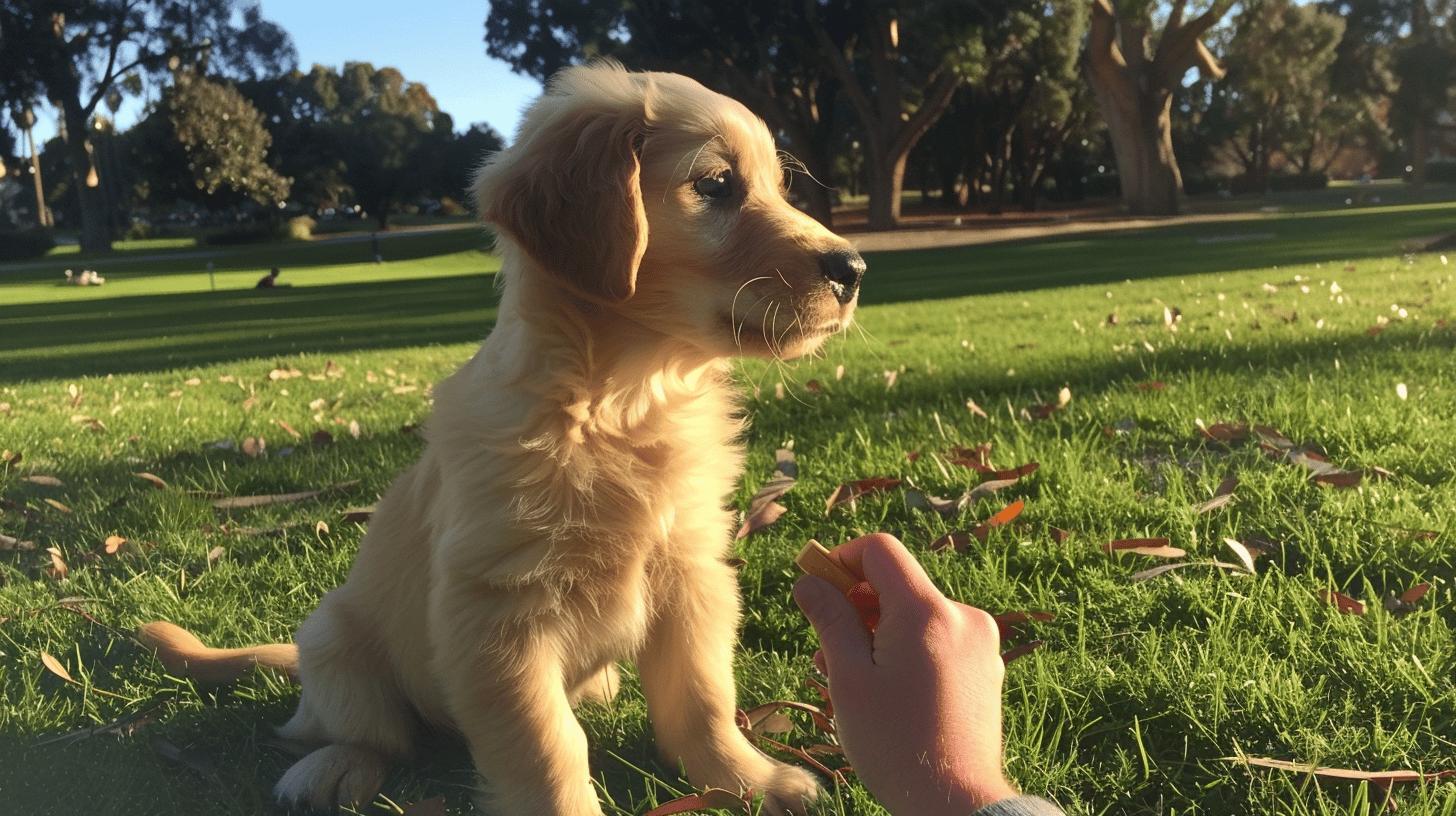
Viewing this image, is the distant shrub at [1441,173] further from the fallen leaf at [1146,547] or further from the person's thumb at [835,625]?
the person's thumb at [835,625]

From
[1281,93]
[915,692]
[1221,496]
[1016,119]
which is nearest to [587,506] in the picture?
[915,692]

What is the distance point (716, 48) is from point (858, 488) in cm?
2773

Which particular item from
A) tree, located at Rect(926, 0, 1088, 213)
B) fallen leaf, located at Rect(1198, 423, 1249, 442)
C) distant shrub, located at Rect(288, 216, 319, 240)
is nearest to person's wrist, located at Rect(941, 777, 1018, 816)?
fallen leaf, located at Rect(1198, 423, 1249, 442)

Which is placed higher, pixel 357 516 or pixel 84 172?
pixel 84 172

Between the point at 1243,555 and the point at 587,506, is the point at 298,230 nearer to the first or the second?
the point at 587,506

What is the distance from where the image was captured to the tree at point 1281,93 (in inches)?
1672

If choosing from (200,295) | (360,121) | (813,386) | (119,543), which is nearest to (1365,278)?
(813,386)

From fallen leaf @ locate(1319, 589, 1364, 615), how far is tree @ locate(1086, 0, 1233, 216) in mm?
26839

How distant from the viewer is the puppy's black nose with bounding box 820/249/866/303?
6.84ft

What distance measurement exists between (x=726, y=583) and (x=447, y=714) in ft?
2.25

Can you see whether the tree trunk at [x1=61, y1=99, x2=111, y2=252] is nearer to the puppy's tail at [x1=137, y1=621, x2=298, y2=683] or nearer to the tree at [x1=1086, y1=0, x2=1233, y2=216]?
the tree at [x1=1086, y1=0, x2=1233, y2=216]

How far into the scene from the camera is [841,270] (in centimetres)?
209

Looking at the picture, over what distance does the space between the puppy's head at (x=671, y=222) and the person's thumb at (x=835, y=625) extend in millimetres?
508

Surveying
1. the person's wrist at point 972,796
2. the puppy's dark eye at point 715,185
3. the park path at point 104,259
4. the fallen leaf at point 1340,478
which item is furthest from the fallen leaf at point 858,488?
the park path at point 104,259
